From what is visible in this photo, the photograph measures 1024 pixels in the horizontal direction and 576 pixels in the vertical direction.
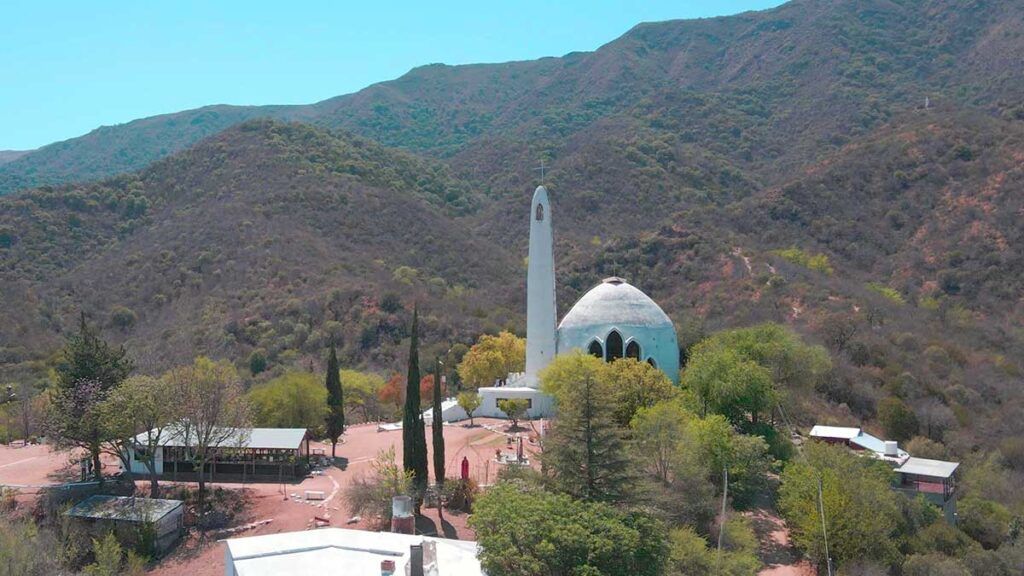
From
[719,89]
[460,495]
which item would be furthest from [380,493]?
[719,89]

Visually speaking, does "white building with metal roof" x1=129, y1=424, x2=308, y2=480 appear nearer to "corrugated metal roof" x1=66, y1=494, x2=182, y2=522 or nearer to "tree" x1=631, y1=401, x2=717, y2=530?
"corrugated metal roof" x1=66, y1=494, x2=182, y2=522

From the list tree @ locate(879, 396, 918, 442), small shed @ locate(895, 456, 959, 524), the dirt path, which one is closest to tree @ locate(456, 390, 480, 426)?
the dirt path

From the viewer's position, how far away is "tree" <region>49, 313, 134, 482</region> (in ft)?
82.5

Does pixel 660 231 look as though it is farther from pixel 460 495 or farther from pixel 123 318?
pixel 460 495

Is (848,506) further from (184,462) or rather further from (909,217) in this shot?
(909,217)

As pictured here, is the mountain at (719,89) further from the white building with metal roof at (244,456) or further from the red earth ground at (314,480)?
the white building with metal roof at (244,456)

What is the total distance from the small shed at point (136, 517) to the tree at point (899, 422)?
29809 mm

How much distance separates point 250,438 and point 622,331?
16.4 meters

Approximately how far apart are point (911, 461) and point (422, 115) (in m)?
149

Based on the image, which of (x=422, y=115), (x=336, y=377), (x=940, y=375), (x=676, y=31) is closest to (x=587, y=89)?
(x=676, y=31)

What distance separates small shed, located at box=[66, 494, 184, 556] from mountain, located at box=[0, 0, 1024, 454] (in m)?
15.1

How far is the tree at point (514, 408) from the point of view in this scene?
3422 cm

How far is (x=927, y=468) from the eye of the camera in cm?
2875

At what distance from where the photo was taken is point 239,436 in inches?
1055
